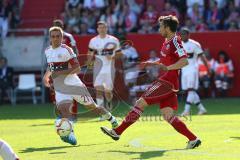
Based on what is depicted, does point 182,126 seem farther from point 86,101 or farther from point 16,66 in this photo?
point 16,66

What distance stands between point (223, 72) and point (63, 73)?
1299cm

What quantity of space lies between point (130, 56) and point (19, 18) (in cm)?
626

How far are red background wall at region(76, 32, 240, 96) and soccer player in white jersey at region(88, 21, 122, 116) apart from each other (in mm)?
5092

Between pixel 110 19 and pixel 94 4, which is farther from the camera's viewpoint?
pixel 94 4

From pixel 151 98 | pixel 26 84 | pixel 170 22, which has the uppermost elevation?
pixel 170 22

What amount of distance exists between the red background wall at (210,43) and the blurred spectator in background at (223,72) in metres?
0.43

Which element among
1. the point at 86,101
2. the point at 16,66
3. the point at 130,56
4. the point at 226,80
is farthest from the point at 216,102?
the point at 86,101

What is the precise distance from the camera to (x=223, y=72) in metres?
26.3

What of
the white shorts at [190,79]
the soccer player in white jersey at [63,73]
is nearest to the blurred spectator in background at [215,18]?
the white shorts at [190,79]

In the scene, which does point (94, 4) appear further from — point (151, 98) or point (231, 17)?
point (151, 98)

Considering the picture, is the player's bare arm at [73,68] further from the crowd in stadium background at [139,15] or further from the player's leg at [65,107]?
the crowd in stadium background at [139,15]

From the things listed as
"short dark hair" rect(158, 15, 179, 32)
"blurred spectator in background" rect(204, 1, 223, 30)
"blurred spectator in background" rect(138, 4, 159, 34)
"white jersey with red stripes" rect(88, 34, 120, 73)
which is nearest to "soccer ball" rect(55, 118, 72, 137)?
"short dark hair" rect(158, 15, 179, 32)

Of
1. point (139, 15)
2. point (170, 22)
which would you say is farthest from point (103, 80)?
point (170, 22)

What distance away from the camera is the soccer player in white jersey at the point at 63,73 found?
14131 mm
